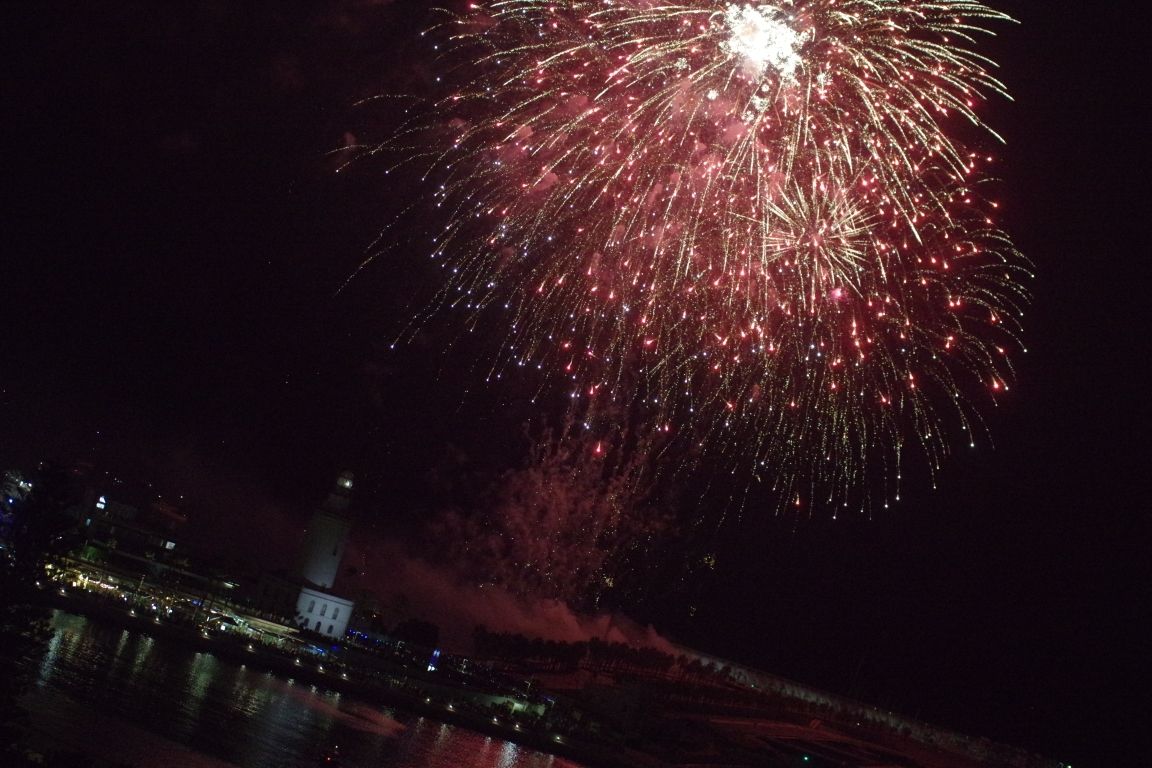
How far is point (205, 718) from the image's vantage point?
31328mm

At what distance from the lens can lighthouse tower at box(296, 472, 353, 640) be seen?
64438 millimetres

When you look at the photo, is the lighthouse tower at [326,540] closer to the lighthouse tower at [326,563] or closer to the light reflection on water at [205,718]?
the lighthouse tower at [326,563]

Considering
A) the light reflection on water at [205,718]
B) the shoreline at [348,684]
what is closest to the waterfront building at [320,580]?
the shoreline at [348,684]

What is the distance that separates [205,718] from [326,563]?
113ft

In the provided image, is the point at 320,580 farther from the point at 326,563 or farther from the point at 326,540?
the point at 326,540

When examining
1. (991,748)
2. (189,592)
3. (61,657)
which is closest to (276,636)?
(189,592)

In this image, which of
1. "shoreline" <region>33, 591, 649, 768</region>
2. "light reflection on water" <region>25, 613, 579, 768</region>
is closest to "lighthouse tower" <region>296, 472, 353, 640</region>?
"shoreline" <region>33, 591, 649, 768</region>

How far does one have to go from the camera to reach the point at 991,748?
70.3m

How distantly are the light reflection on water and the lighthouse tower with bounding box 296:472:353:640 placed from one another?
56.7ft

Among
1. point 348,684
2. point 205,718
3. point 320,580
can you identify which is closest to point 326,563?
point 320,580

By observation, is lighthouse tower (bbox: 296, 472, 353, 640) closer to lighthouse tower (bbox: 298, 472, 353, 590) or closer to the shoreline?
lighthouse tower (bbox: 298, 472, 353, 590)

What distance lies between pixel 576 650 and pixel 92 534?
31.3 meters

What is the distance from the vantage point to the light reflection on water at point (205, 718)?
25.9 metres

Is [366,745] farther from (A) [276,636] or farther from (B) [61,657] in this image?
(A) [276,636]
